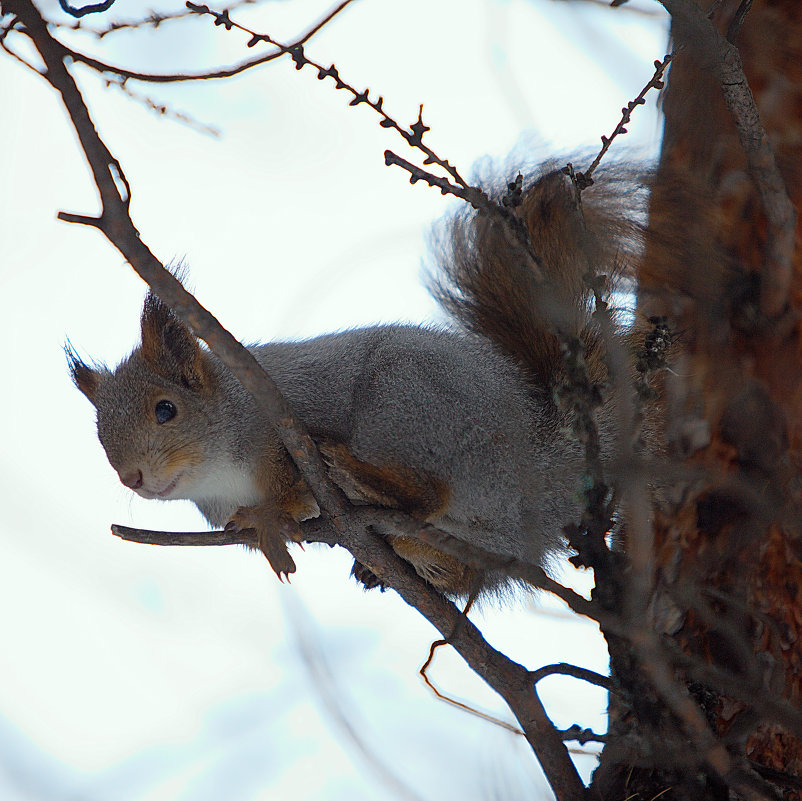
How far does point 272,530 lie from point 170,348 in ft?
1.38

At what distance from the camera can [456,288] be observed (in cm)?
171

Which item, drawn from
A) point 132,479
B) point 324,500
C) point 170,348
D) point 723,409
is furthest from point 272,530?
point 723,409

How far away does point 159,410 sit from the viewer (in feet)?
5.09

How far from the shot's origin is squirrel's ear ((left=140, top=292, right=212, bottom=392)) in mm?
1549

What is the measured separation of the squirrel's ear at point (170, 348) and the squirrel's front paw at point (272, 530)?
0.98ft

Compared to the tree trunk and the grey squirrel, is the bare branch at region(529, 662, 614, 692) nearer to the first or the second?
the tree trunk

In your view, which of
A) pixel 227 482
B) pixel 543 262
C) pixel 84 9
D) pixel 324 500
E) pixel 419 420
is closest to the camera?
pixel 84 9

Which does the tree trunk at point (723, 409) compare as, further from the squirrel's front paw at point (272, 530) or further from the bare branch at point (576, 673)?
the squirrel's front paw at point (272, 530)

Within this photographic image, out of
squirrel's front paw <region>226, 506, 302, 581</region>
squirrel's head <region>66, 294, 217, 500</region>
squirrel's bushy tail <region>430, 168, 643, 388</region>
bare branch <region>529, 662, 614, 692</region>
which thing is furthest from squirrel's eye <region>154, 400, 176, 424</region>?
bare branch <region>529, 662, 614, 692</region>

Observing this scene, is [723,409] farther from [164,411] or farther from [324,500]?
→ [164,411]

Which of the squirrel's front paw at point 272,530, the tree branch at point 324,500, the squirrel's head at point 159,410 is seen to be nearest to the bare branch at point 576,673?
the tree branch at point 324,500

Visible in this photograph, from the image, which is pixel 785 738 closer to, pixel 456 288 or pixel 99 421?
pixel 456 288

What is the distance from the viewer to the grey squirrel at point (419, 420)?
1449 millimetres

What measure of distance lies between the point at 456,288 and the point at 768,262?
1.98 feet
